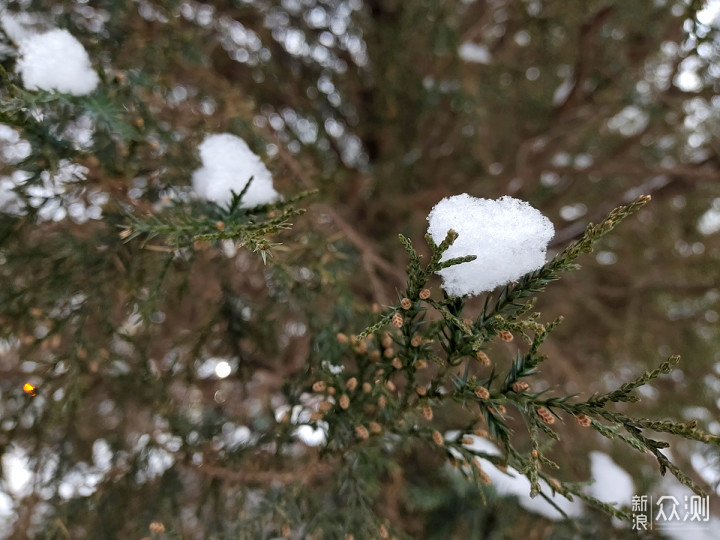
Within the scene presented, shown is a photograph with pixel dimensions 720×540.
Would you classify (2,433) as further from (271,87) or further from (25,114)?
(271,87)

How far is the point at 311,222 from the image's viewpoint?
4.65 ft

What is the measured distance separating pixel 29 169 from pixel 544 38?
2.22m

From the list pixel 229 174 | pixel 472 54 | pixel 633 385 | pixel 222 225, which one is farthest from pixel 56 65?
pixel 472 54

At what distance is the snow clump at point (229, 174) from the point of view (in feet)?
3.77

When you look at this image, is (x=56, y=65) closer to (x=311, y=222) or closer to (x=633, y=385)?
(x=311, y=222)

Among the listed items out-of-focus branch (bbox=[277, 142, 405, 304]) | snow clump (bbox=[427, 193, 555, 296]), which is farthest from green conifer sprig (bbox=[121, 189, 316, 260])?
out-of-focus branch (bbox=[277, 142, 405, 304])

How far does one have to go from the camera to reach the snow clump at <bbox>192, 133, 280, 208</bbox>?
1.15 meters

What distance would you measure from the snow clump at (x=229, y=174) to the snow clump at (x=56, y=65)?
0.92ft

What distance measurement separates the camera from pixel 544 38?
241 cm

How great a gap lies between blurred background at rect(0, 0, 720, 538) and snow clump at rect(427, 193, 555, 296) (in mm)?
470

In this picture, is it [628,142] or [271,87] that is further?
[628,142]

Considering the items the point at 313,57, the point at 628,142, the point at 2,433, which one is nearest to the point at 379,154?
the point at 313,57

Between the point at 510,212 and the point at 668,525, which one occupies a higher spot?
the point at 510,212

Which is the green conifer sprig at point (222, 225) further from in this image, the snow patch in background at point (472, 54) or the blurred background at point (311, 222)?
the snow patch in background at point (472, 54)
